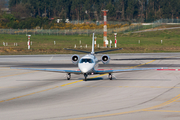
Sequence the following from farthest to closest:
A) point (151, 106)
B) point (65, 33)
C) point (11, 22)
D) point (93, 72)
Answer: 1. point (11, 22)
2. point (65, 33)
3. point (93, 72)
4. point (151, 106)

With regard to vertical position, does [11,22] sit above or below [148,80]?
above

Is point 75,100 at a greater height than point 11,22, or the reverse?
point 11,22

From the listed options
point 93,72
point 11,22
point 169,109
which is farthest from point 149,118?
point 11,22

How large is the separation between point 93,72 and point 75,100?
852 cm

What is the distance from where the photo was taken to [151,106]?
17.0 metres

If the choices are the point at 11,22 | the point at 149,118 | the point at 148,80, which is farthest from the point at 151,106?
the point at 11,22

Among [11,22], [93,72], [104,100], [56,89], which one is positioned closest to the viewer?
[104,100]

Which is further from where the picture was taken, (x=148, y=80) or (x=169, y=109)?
(x=148, y=80)

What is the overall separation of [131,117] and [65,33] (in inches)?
4509

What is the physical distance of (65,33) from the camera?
5044 inches

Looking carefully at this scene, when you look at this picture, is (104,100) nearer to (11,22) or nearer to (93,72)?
(93,72)

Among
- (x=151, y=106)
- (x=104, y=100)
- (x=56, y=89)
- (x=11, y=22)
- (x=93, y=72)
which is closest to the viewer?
(x=151, y=106)

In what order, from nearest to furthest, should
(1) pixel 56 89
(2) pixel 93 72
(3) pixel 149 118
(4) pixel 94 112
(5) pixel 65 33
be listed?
(3) pixel 149 118 → (4) pixel 94 112 → (1) pixel 56 89 → (2) pixel 93 72 → (5) pixel 65 33

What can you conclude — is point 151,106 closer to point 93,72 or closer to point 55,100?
point 55,100
